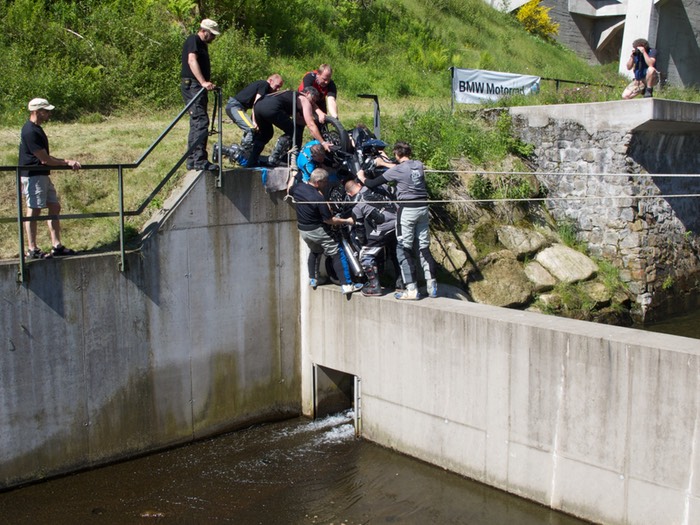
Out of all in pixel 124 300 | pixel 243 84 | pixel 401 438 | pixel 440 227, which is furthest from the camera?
pixel 243 84

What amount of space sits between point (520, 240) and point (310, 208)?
467 centimetres

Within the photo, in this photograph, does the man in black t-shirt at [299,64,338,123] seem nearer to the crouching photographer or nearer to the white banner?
the white banner

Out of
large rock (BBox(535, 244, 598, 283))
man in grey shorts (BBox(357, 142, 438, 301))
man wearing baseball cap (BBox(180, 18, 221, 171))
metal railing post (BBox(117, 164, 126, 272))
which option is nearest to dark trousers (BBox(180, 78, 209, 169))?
man wearing baseball cap (BBox(180, 18, 221, 171))

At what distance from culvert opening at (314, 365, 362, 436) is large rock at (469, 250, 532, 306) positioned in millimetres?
2403

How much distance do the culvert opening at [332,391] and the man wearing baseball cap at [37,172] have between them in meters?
3.88

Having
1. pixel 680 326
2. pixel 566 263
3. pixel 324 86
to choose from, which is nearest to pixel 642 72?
pixel 566 263

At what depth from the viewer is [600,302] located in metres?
12.5

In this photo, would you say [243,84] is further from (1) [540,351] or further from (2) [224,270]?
(1) [540,351]

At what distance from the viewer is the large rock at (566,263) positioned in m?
12.5

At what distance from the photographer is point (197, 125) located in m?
9.87

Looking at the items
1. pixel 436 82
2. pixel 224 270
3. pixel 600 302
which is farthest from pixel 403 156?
pixel 436 82

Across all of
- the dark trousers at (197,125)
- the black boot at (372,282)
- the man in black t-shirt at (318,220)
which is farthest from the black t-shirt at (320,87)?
the black boot at (372,282)

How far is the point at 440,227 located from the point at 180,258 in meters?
4.68

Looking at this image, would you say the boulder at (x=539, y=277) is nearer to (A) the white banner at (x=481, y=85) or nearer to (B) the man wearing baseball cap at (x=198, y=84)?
(A) the white banner at (x=481, y=85)
